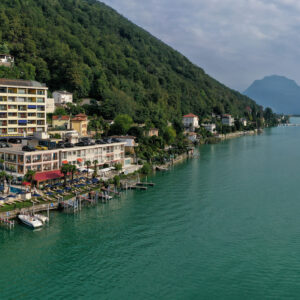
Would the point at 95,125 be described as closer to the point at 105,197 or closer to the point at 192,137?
the point at 105,197

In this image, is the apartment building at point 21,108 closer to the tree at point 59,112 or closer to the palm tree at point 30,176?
the tree at point 59,112

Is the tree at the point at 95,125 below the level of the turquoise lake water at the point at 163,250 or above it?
above

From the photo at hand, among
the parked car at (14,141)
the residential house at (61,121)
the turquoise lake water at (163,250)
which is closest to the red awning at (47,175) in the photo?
the turquoise lake water at (163,250)

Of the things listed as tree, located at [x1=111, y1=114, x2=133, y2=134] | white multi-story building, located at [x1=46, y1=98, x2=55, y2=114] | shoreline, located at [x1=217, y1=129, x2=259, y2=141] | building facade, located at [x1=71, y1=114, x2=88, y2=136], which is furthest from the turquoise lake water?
shoreline, located at [x1=217, y1=129, x2=259, y2=141]

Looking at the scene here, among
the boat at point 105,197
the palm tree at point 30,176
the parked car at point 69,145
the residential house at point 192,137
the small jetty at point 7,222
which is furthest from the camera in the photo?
the residential house at point 192,137

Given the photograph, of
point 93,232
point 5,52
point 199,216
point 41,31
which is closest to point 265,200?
point 199,216

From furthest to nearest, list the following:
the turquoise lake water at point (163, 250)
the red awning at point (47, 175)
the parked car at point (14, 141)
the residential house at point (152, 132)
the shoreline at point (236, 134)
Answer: the shoreline at point (236, 134) → the residential house at point (152, 132) → the parked car at point (14, 141) → the red awning at point (47, 175) → the turquoise lake water at point (163, 250)

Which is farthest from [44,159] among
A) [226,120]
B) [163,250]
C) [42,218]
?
[226,120]
